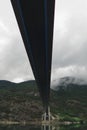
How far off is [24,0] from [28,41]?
8.29m

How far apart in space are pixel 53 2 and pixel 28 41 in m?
9.10

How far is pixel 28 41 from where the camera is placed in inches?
921

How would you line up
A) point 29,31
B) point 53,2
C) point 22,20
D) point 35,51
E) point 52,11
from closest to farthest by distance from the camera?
point 53,2 < point 52,11 < point 22,20 < point 29,31 < point 35,51

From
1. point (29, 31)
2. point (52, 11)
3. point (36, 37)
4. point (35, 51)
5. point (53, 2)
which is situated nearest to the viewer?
point (53, 2)

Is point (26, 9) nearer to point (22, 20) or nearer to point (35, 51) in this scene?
point (22, 20)

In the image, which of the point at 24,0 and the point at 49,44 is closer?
the point at 24,0

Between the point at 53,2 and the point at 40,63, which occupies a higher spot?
the point at 40,63

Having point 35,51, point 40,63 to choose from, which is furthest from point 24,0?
point 40,63

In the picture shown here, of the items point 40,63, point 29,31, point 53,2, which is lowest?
point 53,2

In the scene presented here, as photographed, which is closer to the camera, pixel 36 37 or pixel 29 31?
pixel 29 31

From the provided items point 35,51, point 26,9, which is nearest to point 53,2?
point 26,9

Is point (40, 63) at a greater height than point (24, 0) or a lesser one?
greater

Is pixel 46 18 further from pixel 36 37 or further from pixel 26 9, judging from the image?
pixel 36 37

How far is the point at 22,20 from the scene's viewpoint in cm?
1783
